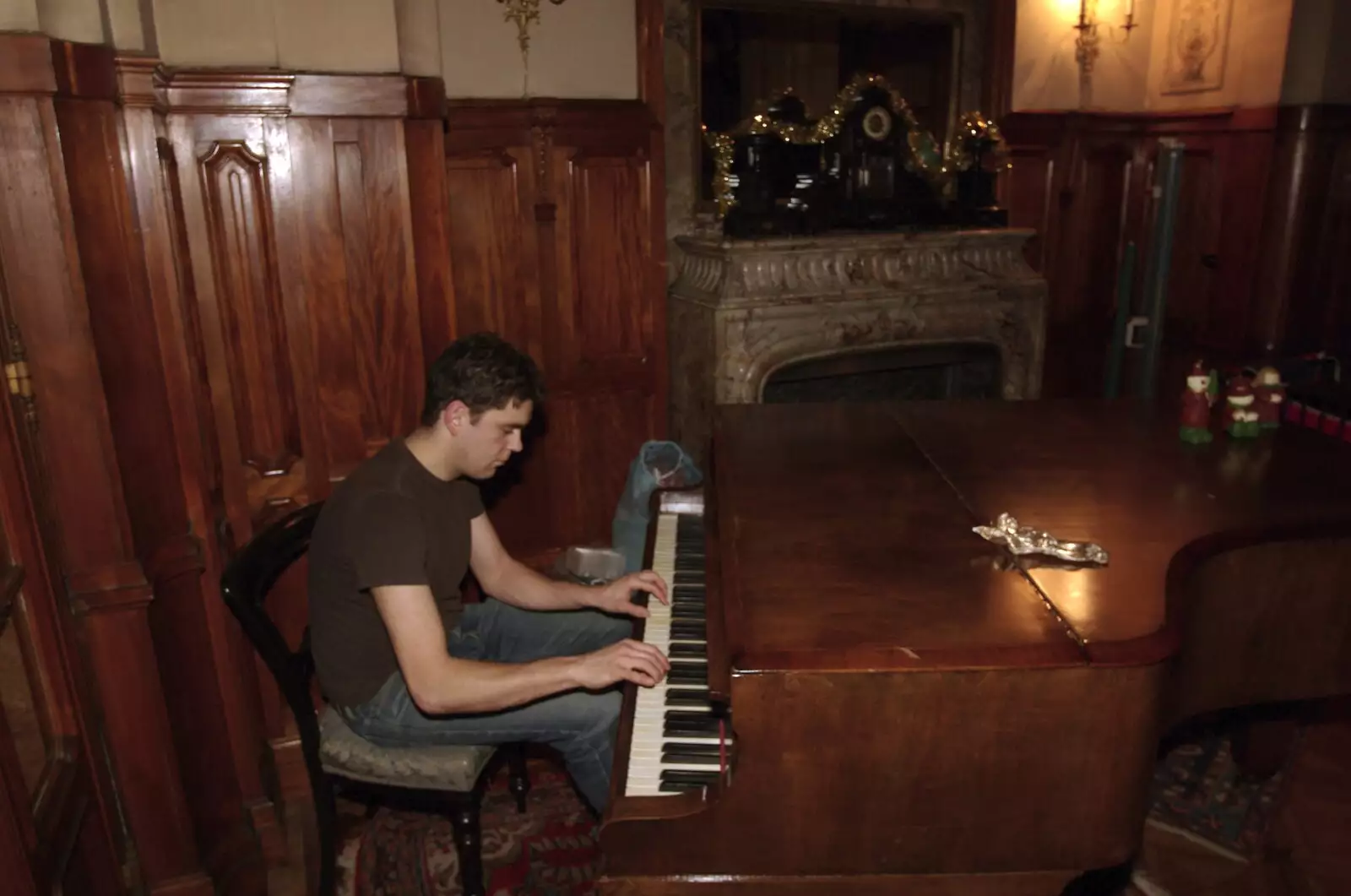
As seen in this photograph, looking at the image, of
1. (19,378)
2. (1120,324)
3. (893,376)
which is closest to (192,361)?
(19,378)

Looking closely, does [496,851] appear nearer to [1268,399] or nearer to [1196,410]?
[1196,410]

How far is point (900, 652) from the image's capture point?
4.45 feet

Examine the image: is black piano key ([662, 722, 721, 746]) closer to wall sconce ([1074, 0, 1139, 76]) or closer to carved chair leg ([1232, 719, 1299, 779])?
carved chair leg ([1232, 719, 1299, 779])

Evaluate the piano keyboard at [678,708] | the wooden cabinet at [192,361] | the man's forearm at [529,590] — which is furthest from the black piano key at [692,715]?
the wooden cabinet at [192,361]

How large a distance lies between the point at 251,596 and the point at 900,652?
134cm

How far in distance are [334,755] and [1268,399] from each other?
250 cm

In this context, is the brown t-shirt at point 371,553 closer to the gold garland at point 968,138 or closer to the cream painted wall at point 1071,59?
the gold garland at point 968,138

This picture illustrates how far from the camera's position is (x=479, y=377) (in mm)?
1854

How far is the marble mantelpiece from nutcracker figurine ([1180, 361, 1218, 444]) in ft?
5.51

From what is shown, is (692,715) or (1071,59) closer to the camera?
(692,715)

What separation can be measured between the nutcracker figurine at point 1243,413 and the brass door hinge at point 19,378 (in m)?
2.78

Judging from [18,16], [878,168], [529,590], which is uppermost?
[18,16]

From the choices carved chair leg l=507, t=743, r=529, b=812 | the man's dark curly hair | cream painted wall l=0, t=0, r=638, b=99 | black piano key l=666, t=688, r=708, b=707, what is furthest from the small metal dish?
cream painted wall l=0, t=0, r=638, b=99

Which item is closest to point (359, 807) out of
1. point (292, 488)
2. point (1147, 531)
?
point (292, 488)
